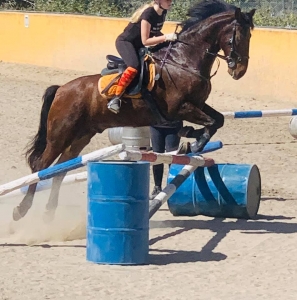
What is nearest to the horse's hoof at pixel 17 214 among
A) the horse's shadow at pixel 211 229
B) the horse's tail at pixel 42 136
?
the horse's tail at pixel 42 136

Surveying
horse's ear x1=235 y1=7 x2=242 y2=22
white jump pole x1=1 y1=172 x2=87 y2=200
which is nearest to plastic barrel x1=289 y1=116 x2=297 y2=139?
horse's ear x1=235 y1=7 x2=242 y2=22

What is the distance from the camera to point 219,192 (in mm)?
8594

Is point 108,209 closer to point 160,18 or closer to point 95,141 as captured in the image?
point 160,18

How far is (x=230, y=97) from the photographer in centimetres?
1812

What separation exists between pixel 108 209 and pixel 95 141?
22.7 feet

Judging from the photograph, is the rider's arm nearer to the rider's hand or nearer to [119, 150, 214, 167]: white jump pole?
the rider's hand

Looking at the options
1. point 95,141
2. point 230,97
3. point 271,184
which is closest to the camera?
point 271,184

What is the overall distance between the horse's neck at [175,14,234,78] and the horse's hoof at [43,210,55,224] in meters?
1.99

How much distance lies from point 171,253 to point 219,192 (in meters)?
1.53

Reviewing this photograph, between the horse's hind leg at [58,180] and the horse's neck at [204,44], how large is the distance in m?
1.43

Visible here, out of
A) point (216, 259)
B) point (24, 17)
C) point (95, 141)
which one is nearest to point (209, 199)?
point (216, 259)

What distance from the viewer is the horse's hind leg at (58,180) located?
8.42 metres

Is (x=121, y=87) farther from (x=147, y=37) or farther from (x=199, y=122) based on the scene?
(x=199, y=122)

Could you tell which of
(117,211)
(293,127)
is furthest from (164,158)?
(293,127)
